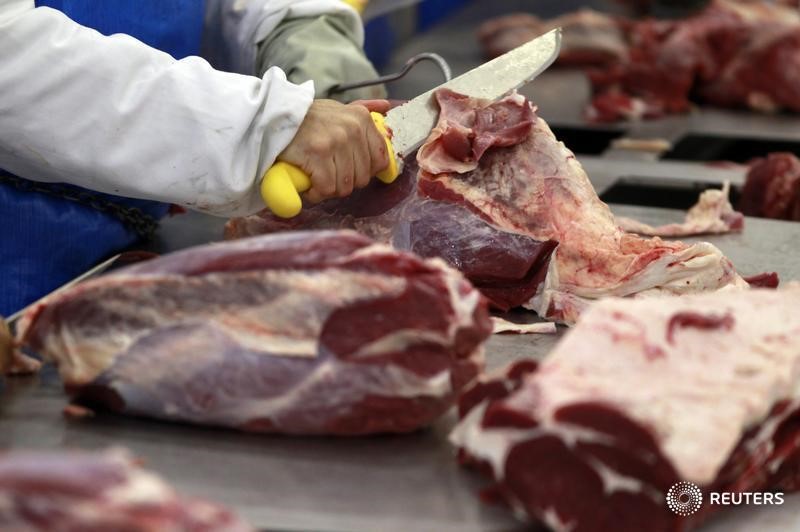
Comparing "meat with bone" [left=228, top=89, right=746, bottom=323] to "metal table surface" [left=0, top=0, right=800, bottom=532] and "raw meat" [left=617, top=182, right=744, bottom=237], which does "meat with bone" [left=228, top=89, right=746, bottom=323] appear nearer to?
"metal table surface" [left=0, top=0, right=800, bottom=532]

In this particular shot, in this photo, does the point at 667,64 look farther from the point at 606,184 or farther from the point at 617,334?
the point at 617,334

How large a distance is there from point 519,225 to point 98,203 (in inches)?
43.5

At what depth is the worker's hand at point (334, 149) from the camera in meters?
2.64

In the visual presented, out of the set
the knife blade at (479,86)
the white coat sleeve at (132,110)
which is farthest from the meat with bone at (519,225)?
the white coat sleeve at (132,110)

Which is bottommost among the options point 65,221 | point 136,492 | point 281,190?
point 65,221

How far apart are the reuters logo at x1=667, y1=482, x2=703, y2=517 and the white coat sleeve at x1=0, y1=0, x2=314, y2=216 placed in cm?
118

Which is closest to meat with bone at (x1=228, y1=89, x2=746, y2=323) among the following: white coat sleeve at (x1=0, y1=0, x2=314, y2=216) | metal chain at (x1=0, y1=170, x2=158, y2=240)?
white coat sleeve at (x1=0, y1=0, x2=314, y2=216)

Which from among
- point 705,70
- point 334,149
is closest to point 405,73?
point 334,149

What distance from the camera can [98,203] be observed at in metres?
3.17

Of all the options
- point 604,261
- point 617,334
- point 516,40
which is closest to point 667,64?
point 516,40

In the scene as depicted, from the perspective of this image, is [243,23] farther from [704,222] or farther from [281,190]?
Result: [704,222]

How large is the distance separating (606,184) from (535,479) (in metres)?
2.67

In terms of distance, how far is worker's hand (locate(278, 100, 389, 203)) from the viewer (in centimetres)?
264

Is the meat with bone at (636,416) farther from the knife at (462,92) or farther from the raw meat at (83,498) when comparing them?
the knife at (462,92)
